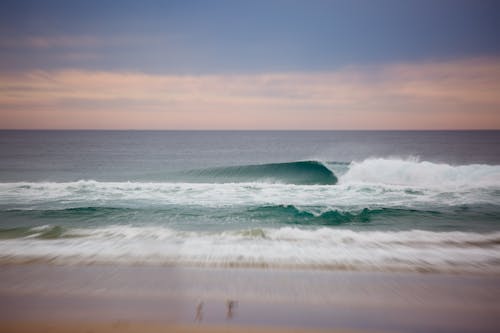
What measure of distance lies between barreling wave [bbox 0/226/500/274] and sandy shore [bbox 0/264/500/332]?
36 cm

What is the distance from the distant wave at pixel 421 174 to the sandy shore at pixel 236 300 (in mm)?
10109

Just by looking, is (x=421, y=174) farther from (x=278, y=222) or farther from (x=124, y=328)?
(x=124, y=328)

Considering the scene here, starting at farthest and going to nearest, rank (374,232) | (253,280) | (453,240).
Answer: (374,232), (453,240), (253,280)

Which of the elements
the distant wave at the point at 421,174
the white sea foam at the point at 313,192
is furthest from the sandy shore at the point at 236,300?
the distant wave at the point at 421,174

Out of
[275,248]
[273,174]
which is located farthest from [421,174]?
[275,248]

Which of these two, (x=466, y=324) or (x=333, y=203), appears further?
(x=333, y=203)

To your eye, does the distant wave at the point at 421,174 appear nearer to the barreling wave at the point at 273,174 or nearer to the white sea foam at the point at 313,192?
the white sea foam at the point at 313,192

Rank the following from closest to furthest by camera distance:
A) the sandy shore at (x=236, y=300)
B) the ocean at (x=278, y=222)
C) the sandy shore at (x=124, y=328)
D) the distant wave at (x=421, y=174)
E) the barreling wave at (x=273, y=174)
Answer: the sandy shore at (x=124, y=328) < the sandy shore at (x=236, y=300) < the ocean at (x=278, y=222) < the distant wave at (x=421, y=174) < the barreling wave at (x=273, y=174)

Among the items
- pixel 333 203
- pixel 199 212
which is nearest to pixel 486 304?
pixel 333 203

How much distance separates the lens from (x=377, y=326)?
11.0ft

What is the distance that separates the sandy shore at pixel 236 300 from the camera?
11.1 ft

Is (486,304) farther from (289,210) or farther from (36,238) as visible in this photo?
(36,238)

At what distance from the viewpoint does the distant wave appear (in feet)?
44.8

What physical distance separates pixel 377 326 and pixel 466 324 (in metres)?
1.03
